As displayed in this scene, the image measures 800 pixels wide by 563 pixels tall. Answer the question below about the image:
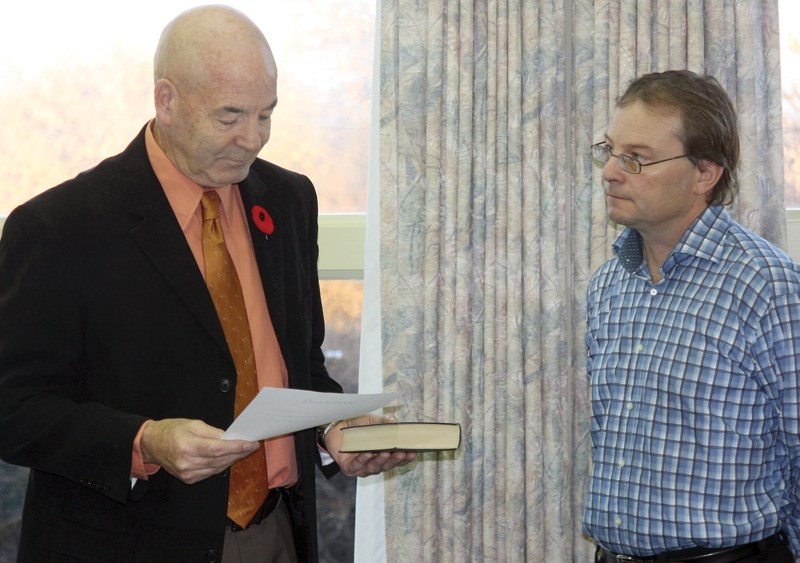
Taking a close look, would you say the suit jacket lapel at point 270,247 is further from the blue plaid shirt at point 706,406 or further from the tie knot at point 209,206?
the blue plaid shirt at point 706,406

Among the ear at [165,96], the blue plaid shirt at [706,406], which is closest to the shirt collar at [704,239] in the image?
the blue plaid shirt at [706,406]

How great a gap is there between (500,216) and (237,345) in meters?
1.63

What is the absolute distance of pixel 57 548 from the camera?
6.08 ft

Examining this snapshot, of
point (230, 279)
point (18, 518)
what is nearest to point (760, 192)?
point (230, 279)

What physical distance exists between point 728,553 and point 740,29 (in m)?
1.99

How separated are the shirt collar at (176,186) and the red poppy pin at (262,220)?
0.14m

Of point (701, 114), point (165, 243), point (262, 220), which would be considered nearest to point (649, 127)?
point (701, 114)

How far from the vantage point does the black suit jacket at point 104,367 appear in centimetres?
181

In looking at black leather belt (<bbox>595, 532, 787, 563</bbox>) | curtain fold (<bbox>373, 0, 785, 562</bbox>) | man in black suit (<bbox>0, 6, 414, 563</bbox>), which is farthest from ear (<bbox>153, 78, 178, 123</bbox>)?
black leather belt (<bbox>595, 532, 787, 563</bbox>)

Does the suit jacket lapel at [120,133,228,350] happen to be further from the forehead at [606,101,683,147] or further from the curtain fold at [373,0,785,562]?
the curtain fold at [373,0,785,562]

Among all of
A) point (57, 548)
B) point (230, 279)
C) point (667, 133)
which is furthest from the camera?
point (667, 133)

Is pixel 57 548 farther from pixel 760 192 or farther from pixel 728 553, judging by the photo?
pixel 760 192

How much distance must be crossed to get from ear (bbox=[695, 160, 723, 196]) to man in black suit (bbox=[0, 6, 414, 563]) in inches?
44.3

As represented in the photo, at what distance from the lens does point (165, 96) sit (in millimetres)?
2043
